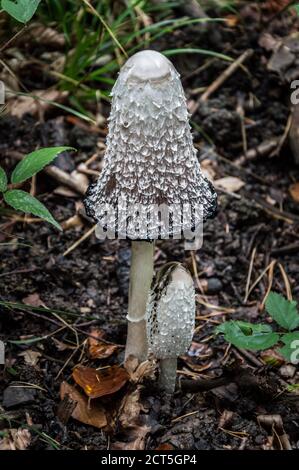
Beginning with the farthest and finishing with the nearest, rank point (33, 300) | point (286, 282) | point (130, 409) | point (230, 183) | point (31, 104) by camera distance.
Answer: point (31, 104) → point (230, 183) → point (286, 282) → point (33, 300) → point (130, 409)

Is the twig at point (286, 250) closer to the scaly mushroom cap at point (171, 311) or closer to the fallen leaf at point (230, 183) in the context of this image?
the fallen leaf at point (230, 183)

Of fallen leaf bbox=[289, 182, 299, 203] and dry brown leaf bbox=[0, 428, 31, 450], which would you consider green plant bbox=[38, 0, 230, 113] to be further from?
dry brown leaf bbox=[0, 428, 31, 450]

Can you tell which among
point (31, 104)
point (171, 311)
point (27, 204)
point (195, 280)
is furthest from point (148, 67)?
point (31, 104)

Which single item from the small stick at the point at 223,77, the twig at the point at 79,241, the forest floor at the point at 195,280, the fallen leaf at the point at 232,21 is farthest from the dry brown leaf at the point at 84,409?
the fallen leaf at the point at 232,21

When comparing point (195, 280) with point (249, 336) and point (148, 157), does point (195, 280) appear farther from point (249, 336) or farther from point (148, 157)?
point (148, 157)

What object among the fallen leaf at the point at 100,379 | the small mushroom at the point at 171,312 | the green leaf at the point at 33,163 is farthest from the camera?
the fallen leaf at the point at 100,379

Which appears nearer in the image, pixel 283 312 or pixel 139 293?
pixel 283 312
